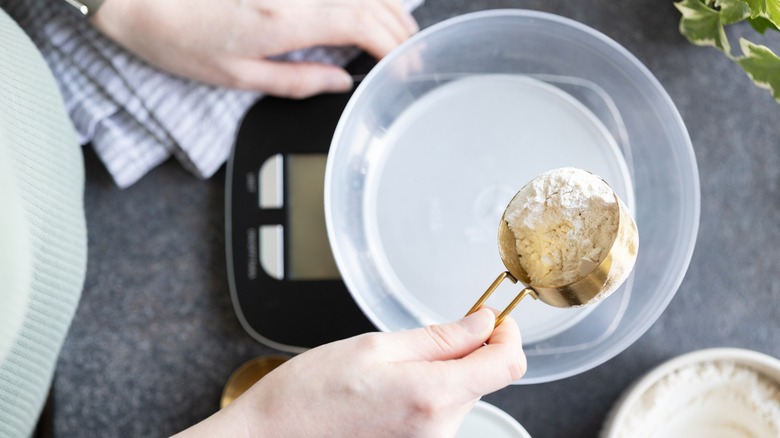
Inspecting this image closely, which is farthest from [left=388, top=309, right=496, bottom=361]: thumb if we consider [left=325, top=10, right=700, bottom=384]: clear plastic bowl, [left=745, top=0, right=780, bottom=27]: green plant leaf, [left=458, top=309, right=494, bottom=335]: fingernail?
[left=745, top=0, right=780, bottom=27]: green plant leaf

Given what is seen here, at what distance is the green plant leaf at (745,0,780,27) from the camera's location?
0.54m

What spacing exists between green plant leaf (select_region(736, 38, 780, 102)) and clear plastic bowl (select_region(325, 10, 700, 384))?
12 cm

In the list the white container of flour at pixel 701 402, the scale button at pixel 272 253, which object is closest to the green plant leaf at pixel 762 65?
the white container of flour at pixel 701 402

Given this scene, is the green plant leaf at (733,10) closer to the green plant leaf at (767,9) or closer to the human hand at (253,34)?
the green plant leaf at (767,9)

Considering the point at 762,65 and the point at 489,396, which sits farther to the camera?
the point at 489,396

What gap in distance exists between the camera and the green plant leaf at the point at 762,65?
0.61m

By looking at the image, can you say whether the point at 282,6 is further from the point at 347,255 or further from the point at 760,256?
the point at 760,256

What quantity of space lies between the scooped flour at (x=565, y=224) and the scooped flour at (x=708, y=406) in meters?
0.24

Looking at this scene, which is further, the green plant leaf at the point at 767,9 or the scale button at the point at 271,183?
the scale button at the point at 271,183

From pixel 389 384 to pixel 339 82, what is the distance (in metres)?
0.38

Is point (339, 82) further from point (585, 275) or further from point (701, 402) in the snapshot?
point (701, 402)

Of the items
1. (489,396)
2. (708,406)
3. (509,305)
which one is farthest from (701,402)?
(509,305)

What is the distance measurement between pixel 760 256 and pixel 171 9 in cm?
69

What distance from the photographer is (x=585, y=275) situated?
1.76ft
